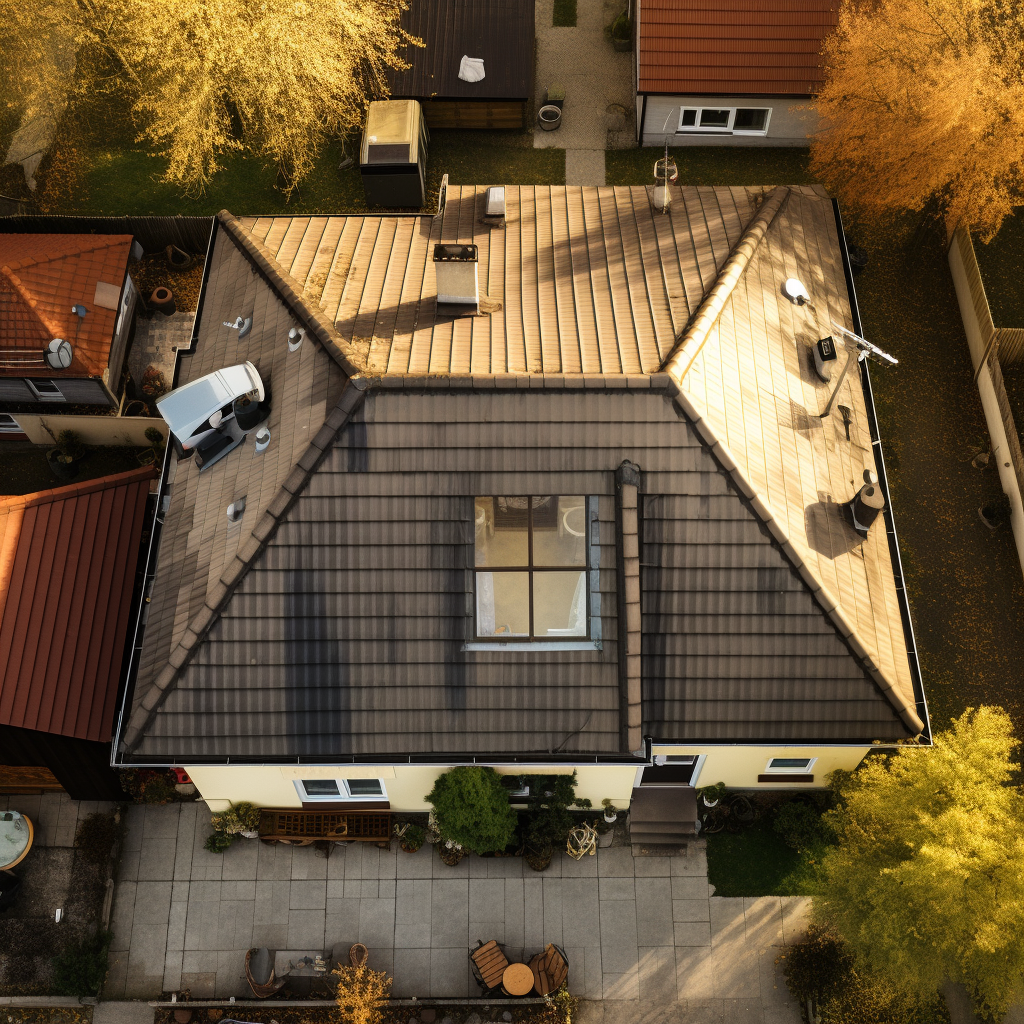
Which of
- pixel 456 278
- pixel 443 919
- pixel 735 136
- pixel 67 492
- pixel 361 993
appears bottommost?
pixel 361 993

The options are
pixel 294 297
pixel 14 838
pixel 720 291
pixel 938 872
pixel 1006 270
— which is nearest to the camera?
pixel 938 872

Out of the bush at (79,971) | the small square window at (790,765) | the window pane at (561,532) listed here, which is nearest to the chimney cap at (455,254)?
the window pane at (561,532)

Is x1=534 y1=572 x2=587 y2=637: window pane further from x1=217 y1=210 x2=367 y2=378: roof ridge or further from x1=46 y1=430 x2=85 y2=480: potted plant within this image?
x1=46 y1=430 x2=85 y2=480: potted plant

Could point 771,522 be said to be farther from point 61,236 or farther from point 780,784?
point 61,236

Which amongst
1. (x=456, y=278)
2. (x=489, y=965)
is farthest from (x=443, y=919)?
(x=456, y=278)

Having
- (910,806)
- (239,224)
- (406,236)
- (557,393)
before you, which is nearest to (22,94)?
(239,224)

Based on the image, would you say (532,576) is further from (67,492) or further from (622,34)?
(622,34)
